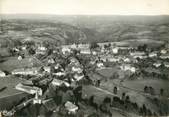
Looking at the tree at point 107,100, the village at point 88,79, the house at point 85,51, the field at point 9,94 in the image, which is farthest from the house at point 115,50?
the field at point 9,94

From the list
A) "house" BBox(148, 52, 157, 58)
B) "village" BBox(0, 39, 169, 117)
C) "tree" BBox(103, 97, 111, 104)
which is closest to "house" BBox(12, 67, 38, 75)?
"village" BBox(0, 39, 169, 117)

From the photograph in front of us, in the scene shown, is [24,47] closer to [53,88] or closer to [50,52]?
[50,52]

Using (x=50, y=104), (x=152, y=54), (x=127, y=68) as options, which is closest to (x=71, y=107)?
(x=50, y=104)

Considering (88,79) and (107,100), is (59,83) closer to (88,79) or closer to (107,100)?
(88,79)

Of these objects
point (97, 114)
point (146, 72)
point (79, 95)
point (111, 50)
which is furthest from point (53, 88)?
point (146, 72)

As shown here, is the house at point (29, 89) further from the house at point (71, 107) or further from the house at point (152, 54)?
the house at point (152, 54)

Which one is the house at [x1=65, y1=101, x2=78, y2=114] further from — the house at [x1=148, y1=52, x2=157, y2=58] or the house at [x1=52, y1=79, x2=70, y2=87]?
the house at [x1=148, y1=52, x2=157, y2=58]
